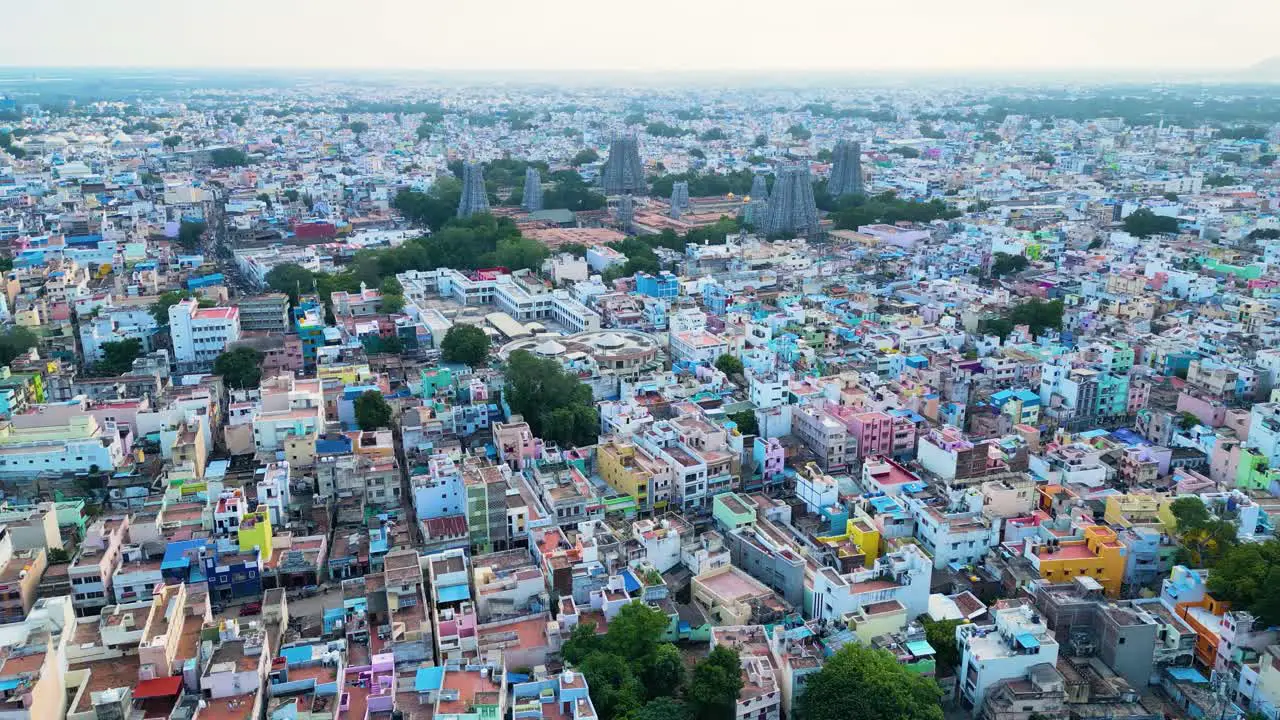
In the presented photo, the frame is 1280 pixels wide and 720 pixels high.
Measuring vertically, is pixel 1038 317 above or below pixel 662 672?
above

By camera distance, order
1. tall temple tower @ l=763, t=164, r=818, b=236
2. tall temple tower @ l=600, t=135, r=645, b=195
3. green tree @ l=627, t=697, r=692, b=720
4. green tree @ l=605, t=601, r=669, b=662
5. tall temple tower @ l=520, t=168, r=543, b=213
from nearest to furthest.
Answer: green tree @ l=627, t=697, r=692, b=720 < green tree @ l=605, t=601, r=669, b=662 < tall temple tower @ l=763, t=164, r=818, b=236 < tall temple tower @ l=520, t=168, r=543, b=213 < tall temple tower @ l=600, t=135, r=645, b=195

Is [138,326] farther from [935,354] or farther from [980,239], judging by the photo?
[980,239]

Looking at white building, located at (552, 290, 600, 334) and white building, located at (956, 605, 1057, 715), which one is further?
white building, located at (552, 290, 600, 334)

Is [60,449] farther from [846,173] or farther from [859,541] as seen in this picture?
[846,173]

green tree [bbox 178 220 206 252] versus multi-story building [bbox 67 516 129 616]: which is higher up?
green tree [bbox 178 220 206 252]

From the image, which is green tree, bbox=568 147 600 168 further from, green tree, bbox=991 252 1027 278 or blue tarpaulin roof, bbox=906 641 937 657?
blue tarpaulin roof, bbox=906 641 937 657

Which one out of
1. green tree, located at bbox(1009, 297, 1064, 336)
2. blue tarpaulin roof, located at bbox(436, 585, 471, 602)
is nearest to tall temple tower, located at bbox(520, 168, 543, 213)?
green tree, located at bbox(1009, 297, 1064, 336)

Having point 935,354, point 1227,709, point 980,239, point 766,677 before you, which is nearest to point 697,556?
point 766,677

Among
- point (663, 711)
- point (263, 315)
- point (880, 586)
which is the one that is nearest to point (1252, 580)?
point (880, 586)
